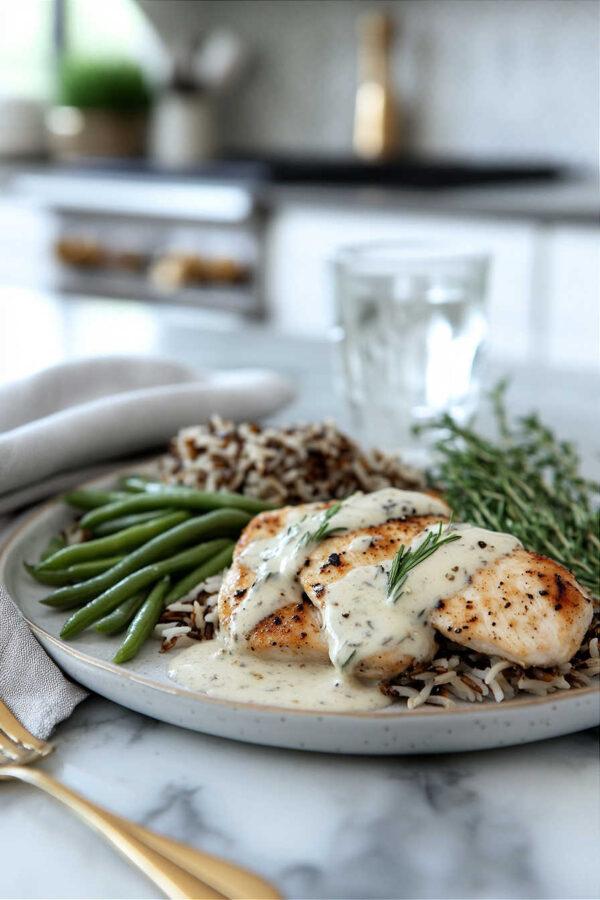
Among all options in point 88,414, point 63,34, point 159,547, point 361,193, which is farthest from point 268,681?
point 63,34

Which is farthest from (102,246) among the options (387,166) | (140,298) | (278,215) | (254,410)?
(254,410)

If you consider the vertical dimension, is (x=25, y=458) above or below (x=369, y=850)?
above

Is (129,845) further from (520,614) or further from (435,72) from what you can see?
(435,72)

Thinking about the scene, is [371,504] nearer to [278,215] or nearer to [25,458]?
[25,458]

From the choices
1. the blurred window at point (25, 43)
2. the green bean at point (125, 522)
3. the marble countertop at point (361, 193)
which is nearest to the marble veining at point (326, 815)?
the green bean at point (125, 522)

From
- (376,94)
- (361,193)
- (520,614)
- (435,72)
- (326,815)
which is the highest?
(435,72)

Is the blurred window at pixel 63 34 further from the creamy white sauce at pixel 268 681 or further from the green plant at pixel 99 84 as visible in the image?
the creamy white sauce at pixel 268 681
